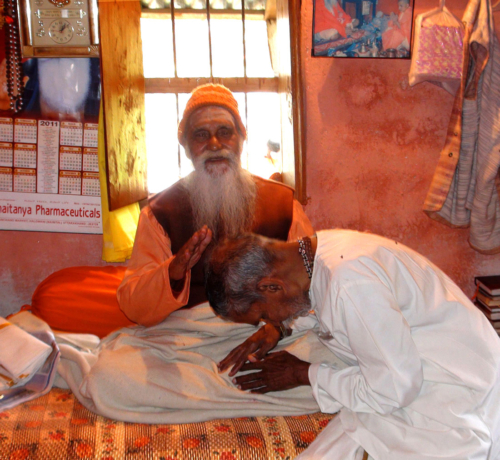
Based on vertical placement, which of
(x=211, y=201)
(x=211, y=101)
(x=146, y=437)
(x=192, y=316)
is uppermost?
(x=211, y=101)

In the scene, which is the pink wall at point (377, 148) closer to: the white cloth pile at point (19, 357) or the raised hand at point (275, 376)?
the raised hand at point (275, 376)

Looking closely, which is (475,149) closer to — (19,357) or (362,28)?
(362,28)

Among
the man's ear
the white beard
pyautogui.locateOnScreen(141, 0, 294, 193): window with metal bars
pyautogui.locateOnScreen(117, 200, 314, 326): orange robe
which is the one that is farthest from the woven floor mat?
pyautogui.locateOnScreen(141, 0, 294, 193): window with metal bars

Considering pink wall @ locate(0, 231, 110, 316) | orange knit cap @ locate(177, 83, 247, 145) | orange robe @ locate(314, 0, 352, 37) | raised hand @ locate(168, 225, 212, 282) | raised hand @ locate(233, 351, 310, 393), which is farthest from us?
pink wall @ locate(0, 231, 110, 316)

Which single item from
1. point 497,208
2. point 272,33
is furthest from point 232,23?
point 497,208

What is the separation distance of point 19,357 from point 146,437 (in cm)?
81

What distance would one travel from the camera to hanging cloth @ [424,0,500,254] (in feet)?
9.66

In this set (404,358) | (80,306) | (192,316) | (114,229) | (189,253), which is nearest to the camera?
(404,358)

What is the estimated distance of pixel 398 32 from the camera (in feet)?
10.8

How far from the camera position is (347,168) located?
11.2ft

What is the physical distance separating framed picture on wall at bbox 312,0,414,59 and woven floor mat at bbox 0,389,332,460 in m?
2.42

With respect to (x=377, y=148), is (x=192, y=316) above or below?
below

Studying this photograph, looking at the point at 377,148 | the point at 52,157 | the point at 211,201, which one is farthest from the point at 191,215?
the point at 377,148

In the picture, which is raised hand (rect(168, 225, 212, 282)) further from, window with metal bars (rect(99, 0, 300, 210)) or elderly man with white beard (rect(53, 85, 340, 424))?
window with metal bars (rect(99, 0, 300, 210))
